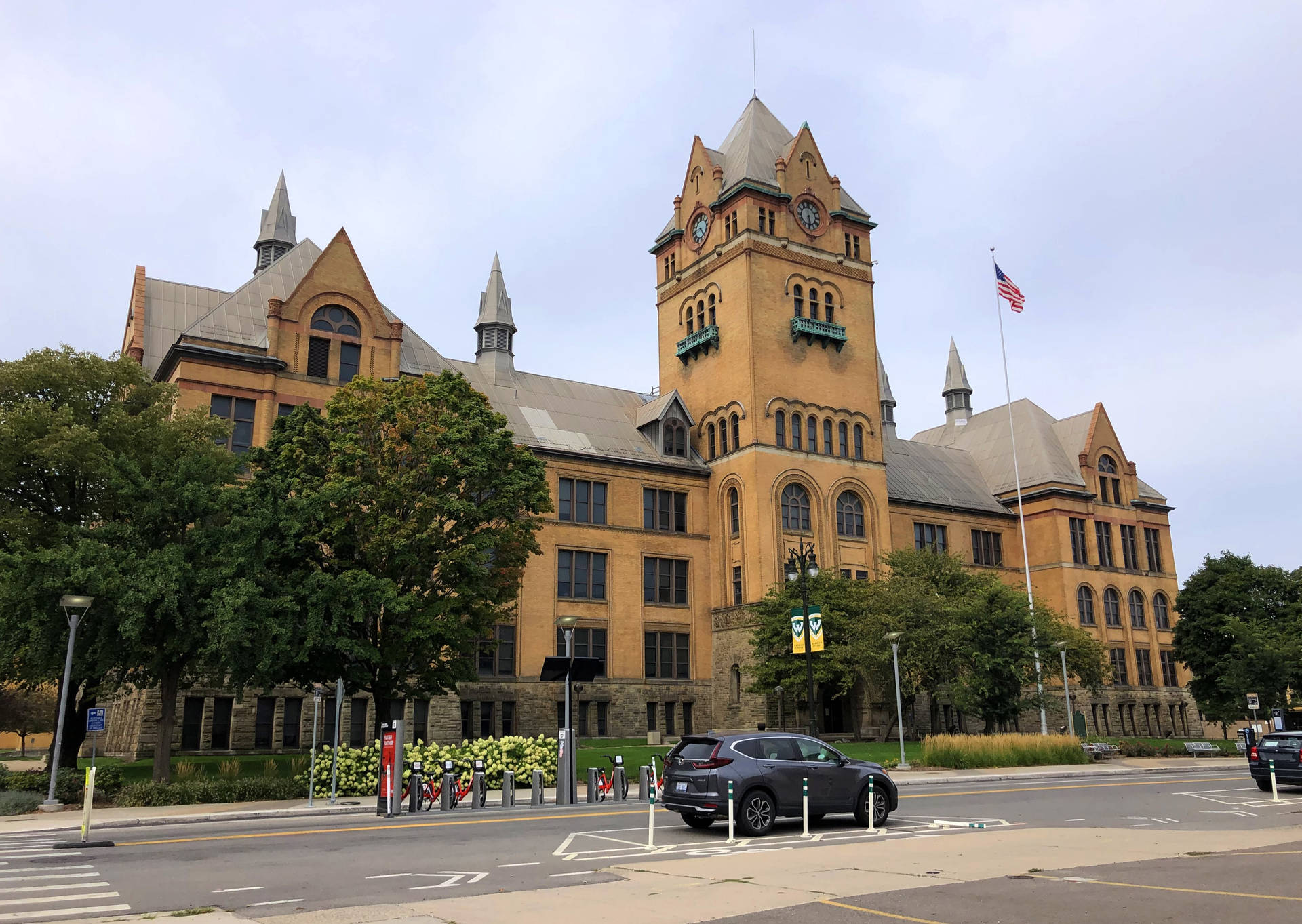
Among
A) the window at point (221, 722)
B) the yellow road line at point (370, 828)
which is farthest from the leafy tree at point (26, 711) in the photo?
the yellow road line at point (370, 828)

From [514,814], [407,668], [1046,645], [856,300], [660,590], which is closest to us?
[514,814]

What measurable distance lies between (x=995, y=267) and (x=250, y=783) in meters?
46.5

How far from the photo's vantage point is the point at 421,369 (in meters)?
50.9

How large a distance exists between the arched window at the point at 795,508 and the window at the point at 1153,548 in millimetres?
31938

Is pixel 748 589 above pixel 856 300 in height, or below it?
below

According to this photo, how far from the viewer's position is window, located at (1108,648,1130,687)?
6881 cm

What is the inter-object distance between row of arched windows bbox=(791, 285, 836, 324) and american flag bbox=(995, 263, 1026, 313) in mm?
9912

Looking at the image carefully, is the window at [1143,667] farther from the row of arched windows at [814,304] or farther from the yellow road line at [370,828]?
the yellow road line at [370,828]

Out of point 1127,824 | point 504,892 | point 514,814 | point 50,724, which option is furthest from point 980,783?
point 50,724

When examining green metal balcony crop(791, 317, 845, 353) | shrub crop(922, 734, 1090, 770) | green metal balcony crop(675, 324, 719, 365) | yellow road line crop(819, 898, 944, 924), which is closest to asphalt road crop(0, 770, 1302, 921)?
yellow road line crop(819, 898, 944, 924)

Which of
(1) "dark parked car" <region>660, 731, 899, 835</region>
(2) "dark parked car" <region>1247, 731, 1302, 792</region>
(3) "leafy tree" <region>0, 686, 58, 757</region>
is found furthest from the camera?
(3) "leafy tree" <region>0, 686, 58, 757</region>

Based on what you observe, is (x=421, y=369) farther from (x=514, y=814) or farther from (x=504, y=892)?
(x=504, y=892)

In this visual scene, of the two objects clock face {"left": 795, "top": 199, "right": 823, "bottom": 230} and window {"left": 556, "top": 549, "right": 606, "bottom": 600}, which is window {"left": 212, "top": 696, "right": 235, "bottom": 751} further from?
clock face {"left": 795, "top": 199, "right": 823, "bottom": 230}

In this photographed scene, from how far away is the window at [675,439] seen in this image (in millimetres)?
59625
